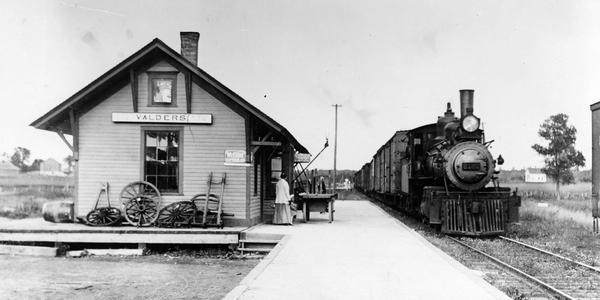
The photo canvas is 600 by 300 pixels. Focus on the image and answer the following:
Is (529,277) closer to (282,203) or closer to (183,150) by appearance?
→ (282,203)

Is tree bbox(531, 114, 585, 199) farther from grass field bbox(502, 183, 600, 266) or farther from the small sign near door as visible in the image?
the small sign near door

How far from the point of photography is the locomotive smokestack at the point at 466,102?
14461mm

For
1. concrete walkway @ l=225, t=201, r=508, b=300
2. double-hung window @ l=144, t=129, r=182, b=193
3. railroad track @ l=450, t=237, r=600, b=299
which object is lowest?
railroad track @ l=450, t=237, r=600, b=299

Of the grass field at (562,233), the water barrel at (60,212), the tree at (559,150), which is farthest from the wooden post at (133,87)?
the tree at (559,150)

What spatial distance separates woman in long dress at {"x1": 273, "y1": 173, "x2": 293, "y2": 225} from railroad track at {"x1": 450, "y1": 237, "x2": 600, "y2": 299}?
4300 millimetres

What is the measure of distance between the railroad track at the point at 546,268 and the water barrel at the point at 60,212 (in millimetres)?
9238

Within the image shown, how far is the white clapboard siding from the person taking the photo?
13.8 meters

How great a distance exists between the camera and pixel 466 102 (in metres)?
14.5

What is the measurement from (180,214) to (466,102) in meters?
7.56

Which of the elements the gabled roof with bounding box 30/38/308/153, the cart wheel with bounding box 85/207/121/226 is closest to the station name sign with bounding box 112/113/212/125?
the gabled roof with bounding box 30/38/308/153

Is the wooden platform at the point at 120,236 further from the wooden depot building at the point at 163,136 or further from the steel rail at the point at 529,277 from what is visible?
the steel rail at the point at 529,277

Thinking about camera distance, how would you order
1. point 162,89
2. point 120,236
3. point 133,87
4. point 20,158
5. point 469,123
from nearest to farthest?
point 120,236, point 133,87, point 162,89, point 469,123, point 20,158

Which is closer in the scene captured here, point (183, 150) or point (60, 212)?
point (183, 150)

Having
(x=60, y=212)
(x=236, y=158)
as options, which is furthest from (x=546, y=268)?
(x=60, y=212)
